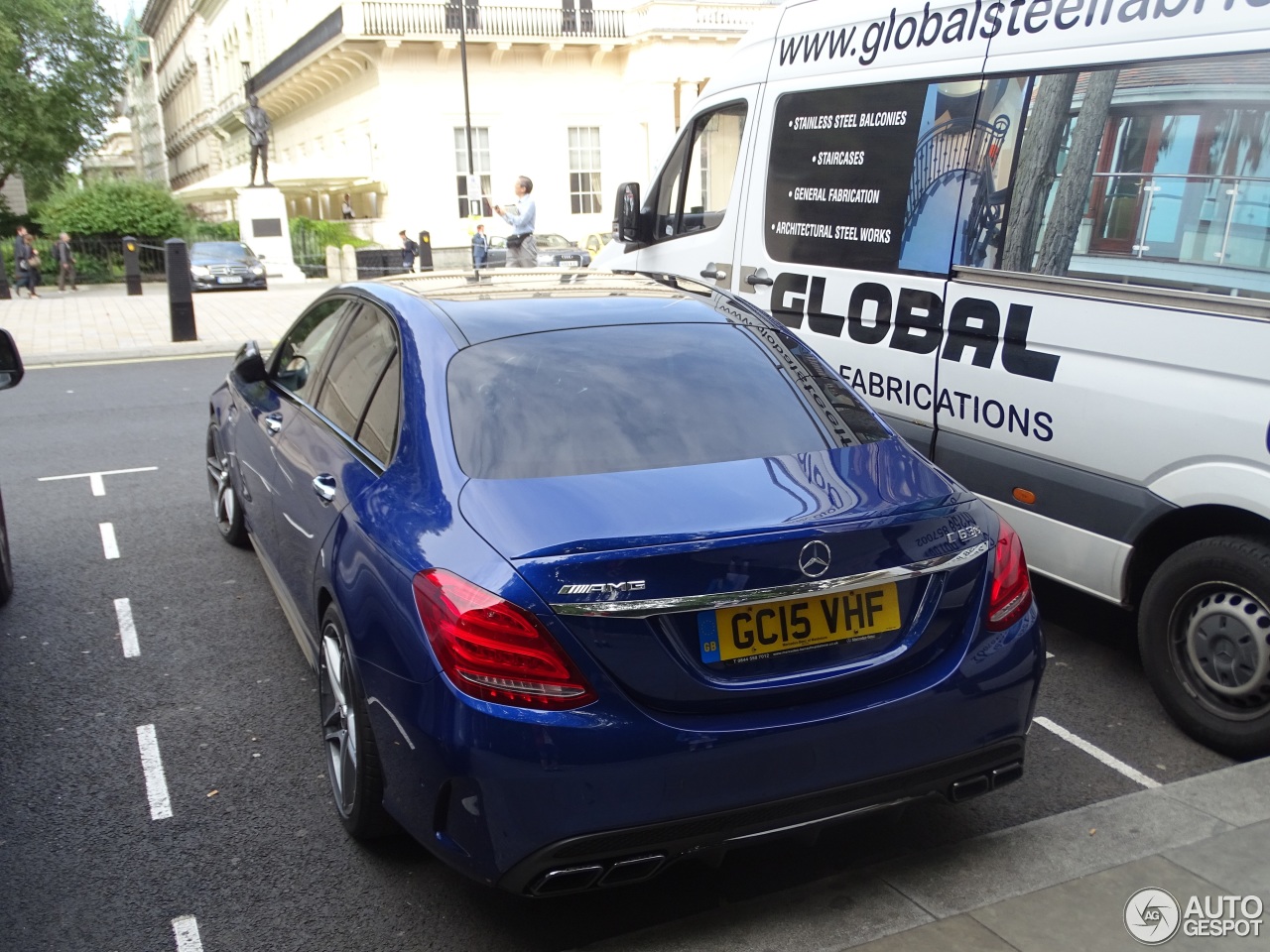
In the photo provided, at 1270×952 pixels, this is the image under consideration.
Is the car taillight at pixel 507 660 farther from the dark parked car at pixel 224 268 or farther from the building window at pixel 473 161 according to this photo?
the building window at pixel 473 161

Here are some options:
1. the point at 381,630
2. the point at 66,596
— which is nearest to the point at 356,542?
the point at 381,630

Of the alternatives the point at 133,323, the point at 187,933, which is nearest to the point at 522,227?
the point at 133,323

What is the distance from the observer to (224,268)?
96.6 ft

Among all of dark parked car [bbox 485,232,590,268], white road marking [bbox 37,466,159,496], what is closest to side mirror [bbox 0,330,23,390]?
white road marking [bbox 37,466,159,496]

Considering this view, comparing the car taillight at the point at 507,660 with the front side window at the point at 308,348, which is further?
the front side window at the point at 308,348

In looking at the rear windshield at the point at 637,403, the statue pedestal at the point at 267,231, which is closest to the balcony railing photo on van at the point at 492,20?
the statue pedestal at the point at 267,231

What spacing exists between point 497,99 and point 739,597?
3918 centimetres

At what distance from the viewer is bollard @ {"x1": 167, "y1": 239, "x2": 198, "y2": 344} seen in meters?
16.3

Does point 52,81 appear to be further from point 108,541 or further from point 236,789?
point 236,789

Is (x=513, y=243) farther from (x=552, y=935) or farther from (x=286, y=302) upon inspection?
(x=552, y=935)

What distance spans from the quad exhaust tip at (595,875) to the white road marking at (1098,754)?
1882 millimetres

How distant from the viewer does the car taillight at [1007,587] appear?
3.01 metres

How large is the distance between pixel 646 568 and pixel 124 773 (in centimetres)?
225

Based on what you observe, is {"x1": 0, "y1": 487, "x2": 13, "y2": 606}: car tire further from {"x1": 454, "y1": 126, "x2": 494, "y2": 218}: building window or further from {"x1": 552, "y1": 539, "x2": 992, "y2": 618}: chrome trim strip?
{"x1": 454, "y1": 126, "x2": 494, "y2": 218}: building window
